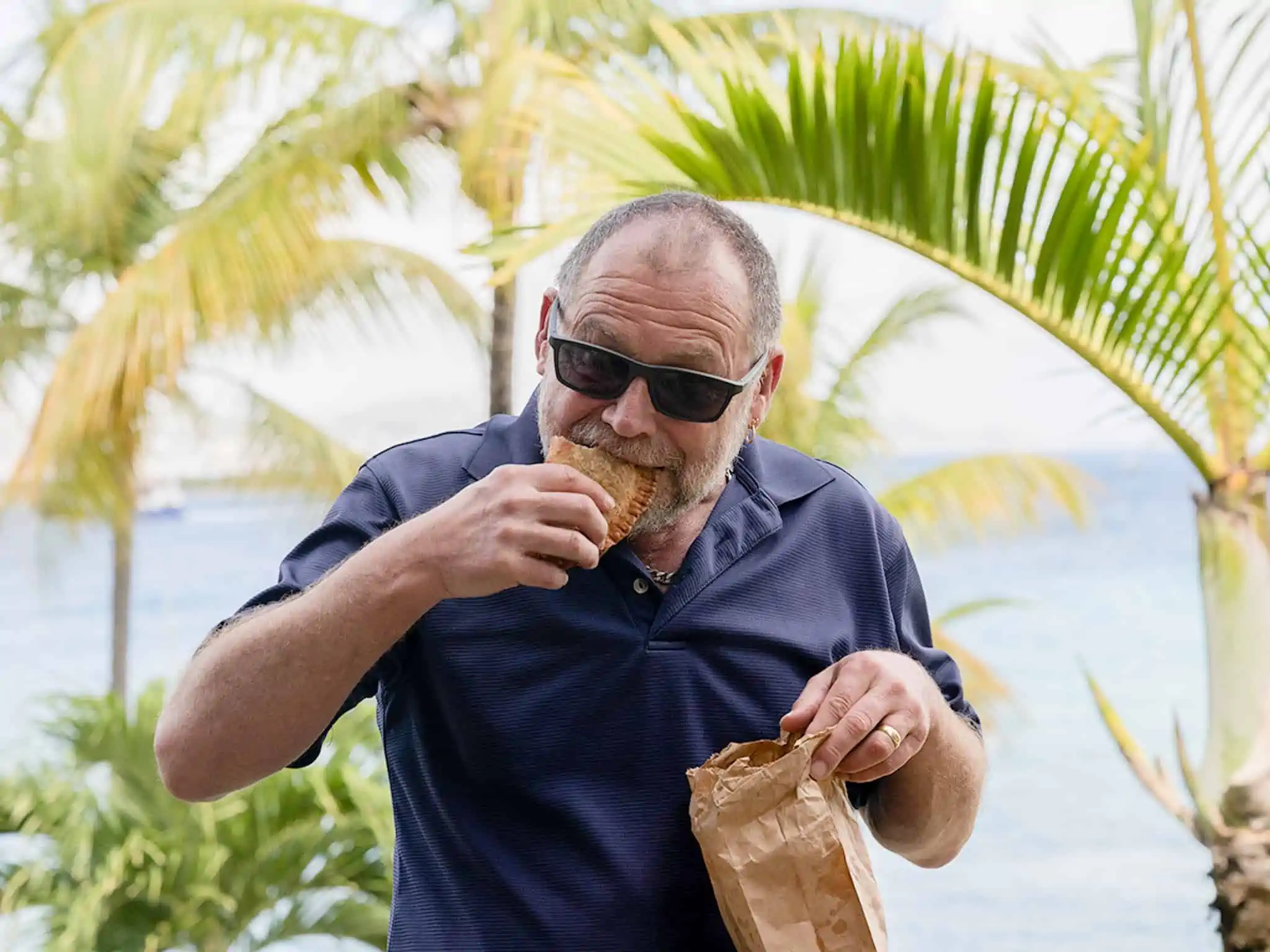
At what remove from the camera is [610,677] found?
148 centimetres

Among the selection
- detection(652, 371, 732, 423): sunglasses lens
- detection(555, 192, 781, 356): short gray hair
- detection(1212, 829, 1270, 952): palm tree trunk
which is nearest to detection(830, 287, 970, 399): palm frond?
detection(1212, 829, 1270, 952): palm tree trunk

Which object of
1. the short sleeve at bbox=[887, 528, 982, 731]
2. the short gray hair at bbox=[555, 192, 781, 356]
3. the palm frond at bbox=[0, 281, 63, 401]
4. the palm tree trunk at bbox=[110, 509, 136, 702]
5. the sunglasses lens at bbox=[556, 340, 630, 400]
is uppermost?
the short gray hair at bbox=[555, 192, 781, 356]

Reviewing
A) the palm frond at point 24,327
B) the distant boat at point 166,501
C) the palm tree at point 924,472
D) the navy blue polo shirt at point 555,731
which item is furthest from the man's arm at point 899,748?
the distant boat at point 166,501

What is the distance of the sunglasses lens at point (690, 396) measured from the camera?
1476mm

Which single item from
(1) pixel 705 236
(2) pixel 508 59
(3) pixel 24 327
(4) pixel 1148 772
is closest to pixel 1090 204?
(4) pixel 1148 772

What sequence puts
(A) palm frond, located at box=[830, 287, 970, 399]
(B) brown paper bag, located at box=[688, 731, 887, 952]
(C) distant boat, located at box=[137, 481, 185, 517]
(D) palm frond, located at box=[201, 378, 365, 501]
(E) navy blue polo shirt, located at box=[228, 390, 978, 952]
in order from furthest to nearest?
(C) distant boat, located at box=[137, 481, 185, 517], (D) palm frond, located at box=[201, 378, 365, 501], (A) palm frond, located at box=[830, 287, 970, 399], (E) navy blue polo shirt, located at box=[228, 390, 978, 952], (B) brown paper bag, located at box=[688, 731, 887, 952]

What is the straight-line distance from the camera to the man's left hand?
135 centimetres

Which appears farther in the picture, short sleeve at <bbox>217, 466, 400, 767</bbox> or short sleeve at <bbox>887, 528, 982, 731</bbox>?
short sleeve at <bbox>887, 528, 982, 731</bbox>

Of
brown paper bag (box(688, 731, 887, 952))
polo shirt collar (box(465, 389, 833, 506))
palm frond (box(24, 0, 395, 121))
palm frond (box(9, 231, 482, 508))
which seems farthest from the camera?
palm frond (box(9, 231, 482, 508))

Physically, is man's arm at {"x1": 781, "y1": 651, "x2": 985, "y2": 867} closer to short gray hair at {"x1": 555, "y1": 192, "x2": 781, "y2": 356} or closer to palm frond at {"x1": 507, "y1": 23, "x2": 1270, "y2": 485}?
short gray hair at {"x1": 555, "y1": 192, "x2": 781, "y2": 356}

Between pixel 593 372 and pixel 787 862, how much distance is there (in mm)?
519

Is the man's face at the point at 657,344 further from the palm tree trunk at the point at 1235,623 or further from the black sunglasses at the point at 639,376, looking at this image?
the palm tree trunk at the point at 1235,623

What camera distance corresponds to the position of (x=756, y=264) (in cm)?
160

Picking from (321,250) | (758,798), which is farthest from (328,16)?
(758,798)
